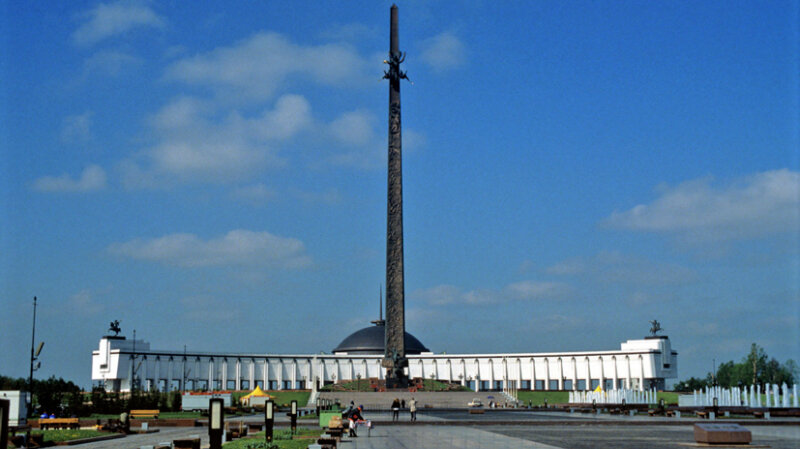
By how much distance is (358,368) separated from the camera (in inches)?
5217

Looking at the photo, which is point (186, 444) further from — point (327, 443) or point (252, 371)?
point (252, 371)

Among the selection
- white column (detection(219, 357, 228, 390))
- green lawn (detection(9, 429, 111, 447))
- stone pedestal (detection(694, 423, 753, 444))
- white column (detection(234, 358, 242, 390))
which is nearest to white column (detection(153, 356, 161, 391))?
white column (detection(219, 357, 228, 390))

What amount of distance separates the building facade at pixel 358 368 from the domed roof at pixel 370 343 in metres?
2.00

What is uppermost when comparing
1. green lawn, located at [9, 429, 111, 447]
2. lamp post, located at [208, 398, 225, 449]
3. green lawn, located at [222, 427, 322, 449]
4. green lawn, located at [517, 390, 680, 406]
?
lamp post, located at [208, 398, 225, 449]

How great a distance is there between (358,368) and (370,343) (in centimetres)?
509

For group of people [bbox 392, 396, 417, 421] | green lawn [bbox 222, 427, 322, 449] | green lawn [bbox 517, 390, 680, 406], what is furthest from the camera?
green lawn [bbox 517, 390, 680, 406]

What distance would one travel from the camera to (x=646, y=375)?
12012 centimetres

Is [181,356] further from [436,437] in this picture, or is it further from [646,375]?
[436,437]

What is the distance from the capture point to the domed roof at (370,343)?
13450 cm

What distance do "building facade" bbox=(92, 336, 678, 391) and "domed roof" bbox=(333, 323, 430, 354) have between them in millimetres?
2004

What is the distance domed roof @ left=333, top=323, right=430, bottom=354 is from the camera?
134500mm

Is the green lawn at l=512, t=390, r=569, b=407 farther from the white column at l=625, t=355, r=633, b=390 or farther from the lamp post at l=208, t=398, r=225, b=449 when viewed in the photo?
the lamp post at l=208, t=398, r=225, b=449

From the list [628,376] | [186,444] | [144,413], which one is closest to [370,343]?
[628,376]

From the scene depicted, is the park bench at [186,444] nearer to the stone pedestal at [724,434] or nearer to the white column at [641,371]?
the stone pedestal at [724,434]
